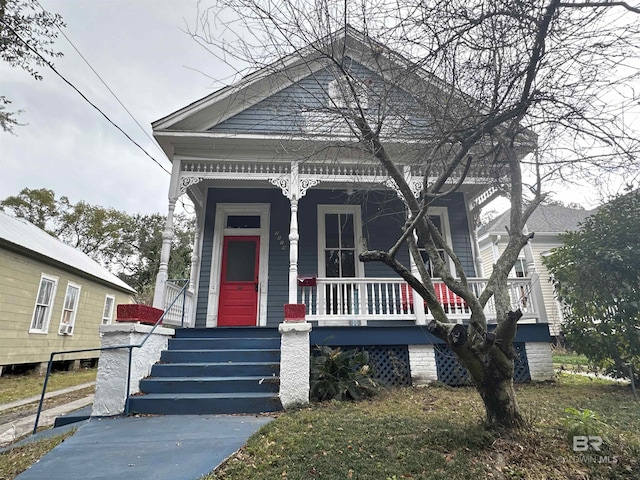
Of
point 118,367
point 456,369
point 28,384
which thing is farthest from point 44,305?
point 456,369

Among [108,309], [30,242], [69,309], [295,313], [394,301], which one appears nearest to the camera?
[295,313]

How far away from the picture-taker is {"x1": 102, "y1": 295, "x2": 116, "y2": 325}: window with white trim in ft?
44.0

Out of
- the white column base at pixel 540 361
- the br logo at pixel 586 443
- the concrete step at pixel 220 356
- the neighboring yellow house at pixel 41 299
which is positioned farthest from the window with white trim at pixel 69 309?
the br logo at pixel 586 443

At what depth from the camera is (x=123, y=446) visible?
9.41 feet

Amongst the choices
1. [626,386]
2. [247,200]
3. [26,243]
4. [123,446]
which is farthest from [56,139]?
[626,386]

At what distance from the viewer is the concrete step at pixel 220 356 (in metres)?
4.88

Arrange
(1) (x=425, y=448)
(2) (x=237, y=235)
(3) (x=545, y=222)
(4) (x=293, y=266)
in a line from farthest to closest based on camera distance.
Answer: (3) (x=545, y=222) → (2) (x=237, y=235) → (4) (x=293, y=266) → (1) (x=425, y=448)

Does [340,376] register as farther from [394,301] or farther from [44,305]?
[44,305]

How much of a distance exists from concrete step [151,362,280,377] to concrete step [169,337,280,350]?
0.53 m

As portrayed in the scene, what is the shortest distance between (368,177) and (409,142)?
8.87ft

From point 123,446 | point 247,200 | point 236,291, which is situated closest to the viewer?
point 123,446

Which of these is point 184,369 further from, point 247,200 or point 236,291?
point 247,200

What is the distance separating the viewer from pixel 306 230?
7793mm

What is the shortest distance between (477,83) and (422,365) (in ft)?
13.7
